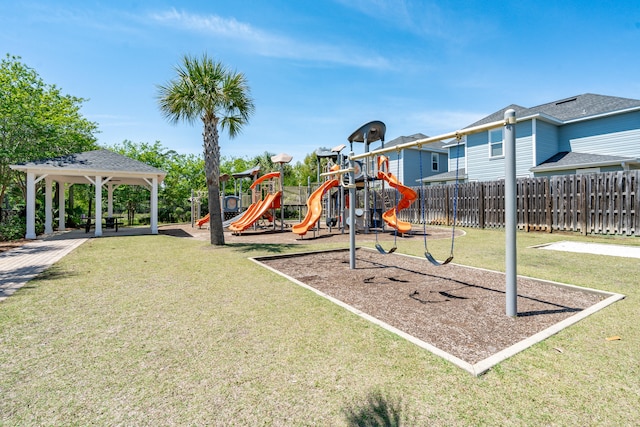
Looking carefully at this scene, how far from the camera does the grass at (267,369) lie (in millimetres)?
1998

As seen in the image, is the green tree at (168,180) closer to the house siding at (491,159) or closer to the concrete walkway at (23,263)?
the concrete walkway at (23,263)

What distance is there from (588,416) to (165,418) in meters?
2.70

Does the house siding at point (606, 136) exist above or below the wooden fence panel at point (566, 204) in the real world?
above

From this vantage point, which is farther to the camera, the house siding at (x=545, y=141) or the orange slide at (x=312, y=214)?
the house siding at (x=545, y=141)

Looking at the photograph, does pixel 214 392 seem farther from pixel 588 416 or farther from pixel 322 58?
pixel 322 58

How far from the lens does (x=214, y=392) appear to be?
2.24 metres

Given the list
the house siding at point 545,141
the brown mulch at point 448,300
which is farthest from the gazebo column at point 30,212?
the house siding at point 545,141

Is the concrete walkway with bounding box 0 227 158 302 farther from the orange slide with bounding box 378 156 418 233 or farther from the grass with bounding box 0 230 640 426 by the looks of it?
the orange slide with bounding box 378 156 418 233

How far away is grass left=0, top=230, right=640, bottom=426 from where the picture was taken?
78.7 inches

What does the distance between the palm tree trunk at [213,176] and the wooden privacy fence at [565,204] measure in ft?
44.1

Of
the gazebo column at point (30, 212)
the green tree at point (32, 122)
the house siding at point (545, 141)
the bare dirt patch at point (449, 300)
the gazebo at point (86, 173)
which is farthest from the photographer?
the house siding at point (545, 141)

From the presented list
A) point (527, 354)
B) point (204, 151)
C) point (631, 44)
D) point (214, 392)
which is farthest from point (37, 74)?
point (631, 44)

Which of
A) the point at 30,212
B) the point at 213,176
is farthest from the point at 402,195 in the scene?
the point at 30,212

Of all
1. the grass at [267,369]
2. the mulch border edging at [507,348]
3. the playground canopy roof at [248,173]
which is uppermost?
the playground canopy roof at [248,173]
